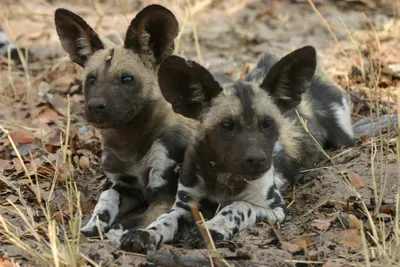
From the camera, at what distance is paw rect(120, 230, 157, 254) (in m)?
3.71

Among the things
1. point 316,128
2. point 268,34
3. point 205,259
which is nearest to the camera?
point 205,259

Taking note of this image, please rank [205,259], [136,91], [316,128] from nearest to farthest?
[205,259], [136,91], [316,128]

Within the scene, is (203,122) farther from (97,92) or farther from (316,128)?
(316,128)

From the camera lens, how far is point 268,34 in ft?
29.3

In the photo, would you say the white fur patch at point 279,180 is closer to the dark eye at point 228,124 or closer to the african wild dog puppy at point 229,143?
the african wild dog puppy at point 229,143

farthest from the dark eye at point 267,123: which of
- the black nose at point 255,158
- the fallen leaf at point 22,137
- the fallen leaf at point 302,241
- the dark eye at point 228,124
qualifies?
the fallen leaf at point 22,137

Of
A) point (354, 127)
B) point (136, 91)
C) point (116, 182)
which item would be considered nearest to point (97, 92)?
point (136, 91)

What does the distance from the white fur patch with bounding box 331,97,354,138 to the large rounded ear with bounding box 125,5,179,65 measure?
1508 millimetres

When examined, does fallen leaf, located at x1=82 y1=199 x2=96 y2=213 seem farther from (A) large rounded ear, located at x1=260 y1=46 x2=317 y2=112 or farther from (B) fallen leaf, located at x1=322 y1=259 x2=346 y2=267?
(B) fallen leaf, located at x1=322 y1=259 x2=346 y2=267

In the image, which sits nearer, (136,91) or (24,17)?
(136,91)

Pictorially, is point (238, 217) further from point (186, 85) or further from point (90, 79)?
point (90, 79)

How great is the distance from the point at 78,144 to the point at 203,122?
1680mm

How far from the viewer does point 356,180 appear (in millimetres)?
4551

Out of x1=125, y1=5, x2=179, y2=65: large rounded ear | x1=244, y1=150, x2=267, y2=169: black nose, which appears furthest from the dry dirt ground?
x1=125, y1=5, x2=179, y2=65: large rounded ear
